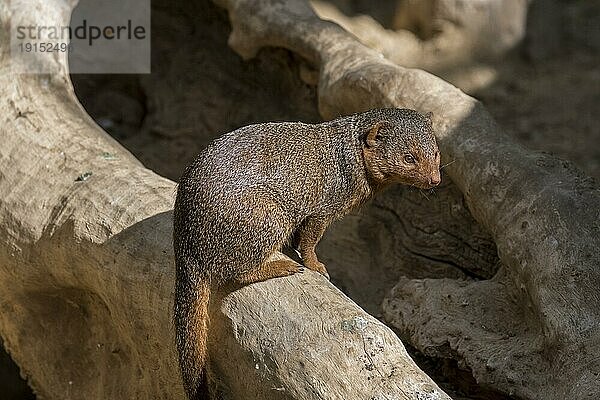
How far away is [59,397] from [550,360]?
1880 millimetres

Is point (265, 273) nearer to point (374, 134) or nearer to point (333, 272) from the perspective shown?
point (374, 134)

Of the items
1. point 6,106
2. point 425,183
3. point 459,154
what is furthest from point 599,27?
point 6,106

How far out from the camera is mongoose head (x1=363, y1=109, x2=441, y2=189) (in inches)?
110

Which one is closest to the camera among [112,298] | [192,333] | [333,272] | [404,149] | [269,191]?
[192,333]

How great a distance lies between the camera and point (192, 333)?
8.03 feet

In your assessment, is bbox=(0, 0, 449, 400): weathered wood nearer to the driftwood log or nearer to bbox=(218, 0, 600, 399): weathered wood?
the driftwood log

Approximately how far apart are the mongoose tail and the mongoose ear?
706mm

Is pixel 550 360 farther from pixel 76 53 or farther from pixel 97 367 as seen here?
pixel 76 53

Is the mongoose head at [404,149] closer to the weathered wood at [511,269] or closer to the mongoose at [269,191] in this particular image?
the mongoose at [269,191]

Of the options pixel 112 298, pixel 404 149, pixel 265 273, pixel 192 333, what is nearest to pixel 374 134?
pixel 404 149

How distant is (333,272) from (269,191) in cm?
125

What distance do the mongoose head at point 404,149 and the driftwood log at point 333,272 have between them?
29 centimetres

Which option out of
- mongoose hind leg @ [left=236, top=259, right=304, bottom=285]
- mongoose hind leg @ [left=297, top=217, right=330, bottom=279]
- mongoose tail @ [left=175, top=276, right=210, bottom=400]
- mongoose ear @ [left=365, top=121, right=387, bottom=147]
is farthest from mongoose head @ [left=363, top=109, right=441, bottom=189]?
mongoose tail @ [left=175, top=276, right=210, bottom=400]

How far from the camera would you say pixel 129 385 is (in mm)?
3088
